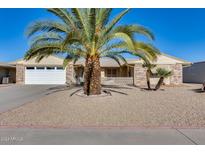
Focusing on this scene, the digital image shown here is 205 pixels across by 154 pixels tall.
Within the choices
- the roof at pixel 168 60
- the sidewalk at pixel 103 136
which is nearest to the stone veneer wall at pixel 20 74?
the roof at pixel 168 60

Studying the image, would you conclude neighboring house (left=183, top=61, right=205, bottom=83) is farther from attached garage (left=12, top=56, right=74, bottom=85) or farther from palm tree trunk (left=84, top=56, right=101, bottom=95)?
palm tree trunk (left=84, top=56, right=101, bottom=95)

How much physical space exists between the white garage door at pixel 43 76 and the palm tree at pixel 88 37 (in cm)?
1460

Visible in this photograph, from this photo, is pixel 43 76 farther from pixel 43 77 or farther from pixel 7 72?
pixel 7 72

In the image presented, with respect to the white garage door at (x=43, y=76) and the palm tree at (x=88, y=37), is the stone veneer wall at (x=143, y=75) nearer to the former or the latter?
the white garage door at (x=43, y=76)

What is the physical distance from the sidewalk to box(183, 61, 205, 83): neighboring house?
26.4 meters

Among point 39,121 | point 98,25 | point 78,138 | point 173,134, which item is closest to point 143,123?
point 173,134

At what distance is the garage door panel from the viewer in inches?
1115

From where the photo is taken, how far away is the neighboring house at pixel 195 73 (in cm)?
3141

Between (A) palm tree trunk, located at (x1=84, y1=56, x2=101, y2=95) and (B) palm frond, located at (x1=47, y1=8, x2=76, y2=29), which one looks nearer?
(B) palm frond, located at (x1=47, y1=8, x2=76, y2=29)

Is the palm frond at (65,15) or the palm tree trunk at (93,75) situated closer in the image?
the palm frond at (65,15)

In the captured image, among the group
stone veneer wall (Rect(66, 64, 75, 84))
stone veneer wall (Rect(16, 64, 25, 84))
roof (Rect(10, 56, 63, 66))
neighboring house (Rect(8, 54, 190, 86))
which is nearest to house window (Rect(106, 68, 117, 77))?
neighboring house (Rect(8, 54, 190, 86))

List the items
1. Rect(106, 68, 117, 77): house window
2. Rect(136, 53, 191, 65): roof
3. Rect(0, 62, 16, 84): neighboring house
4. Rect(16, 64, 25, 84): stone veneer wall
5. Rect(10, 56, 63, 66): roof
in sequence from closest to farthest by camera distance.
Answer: Rect(136, 53, 191, 65): roof
Rect(16, 64, 25, 84): stone veneer wall
Rect(10, 56, 63, 66): roof
Rect(0, 62, 16, 84): neighboring house
Rect(106, 68, 117, 77): house window

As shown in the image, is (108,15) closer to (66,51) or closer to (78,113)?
(66,51)

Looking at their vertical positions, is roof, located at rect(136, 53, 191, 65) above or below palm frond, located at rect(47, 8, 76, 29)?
below
